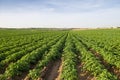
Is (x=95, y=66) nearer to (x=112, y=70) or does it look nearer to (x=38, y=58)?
(x=112, y=70)

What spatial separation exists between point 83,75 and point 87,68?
2.27ft

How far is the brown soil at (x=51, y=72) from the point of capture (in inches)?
466

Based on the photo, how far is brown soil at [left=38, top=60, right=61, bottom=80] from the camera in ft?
38.9

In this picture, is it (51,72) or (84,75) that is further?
(51,72)

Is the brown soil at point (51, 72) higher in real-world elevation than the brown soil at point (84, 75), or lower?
lower

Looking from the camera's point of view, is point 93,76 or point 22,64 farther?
point 22,64

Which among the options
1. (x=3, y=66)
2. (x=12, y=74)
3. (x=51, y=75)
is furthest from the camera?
(x=3, y=66)

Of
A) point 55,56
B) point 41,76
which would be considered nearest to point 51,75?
point 41,76

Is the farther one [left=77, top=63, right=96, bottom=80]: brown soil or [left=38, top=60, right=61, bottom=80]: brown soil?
[left=38, top=60, right=61, bottom=80]: brown soil

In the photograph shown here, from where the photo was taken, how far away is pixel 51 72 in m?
13.0

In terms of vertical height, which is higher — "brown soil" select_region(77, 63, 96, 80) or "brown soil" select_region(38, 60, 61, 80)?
"brown soil" select_region(77, 63, 96, 80)

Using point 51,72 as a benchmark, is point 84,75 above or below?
above

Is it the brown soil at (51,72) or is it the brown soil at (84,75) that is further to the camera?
the brown soil at (51,72)

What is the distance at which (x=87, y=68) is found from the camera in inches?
486
